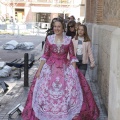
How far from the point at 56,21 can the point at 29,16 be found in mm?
50515

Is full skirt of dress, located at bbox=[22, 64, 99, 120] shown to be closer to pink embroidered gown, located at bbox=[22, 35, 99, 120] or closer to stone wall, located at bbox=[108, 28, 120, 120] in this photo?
pink embroidered gown, located at bbox=[22, 35, 99, 120]

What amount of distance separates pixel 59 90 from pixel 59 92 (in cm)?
3

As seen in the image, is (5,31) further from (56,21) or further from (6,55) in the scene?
(56,21)

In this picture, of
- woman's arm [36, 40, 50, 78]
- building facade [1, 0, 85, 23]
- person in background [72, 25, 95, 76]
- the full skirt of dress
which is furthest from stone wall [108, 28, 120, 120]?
building facade [1, 0, 85, 23]

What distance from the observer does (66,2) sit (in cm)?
5772

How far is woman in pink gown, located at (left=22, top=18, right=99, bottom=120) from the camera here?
19.2ft

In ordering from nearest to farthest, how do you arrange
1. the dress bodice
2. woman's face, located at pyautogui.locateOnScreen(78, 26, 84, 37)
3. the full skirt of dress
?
the full skirt of dress, the dress bodice, woman's face, located at pyautogui.locateOnScreen(78, 26, 84, 37)

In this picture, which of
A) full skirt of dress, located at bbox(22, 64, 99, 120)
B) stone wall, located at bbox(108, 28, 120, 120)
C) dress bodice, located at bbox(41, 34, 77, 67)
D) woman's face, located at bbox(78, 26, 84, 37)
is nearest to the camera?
stone wall, located at bbox(108, 28, 120, 120)

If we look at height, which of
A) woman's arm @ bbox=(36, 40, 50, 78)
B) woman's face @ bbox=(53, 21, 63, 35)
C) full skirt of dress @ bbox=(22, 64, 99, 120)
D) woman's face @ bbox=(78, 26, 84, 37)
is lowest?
full skirt of dress @ bbox=(22, 64, 99, 120)

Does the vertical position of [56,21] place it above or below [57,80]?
above

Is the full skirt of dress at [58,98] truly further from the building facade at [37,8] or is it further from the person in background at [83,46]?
the building facade at [37,8]

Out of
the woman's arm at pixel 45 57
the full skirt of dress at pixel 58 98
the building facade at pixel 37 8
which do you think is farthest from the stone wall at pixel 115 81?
the building facade at pixel 37 8

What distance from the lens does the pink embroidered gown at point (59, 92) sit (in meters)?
5.85

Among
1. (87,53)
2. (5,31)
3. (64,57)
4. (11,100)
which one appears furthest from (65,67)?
(5,31)
